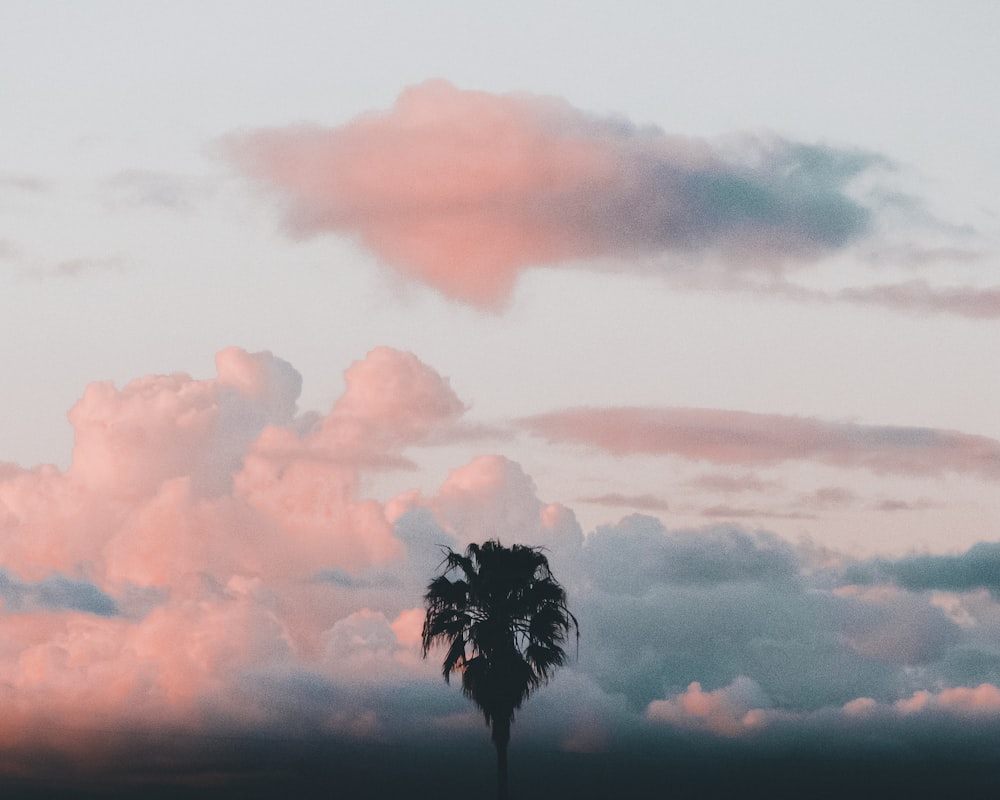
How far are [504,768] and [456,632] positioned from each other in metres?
5.71

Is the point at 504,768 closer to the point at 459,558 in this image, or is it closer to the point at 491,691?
the point at 491,691

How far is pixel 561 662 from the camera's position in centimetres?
7856

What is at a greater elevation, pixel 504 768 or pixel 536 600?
pixel 536 600

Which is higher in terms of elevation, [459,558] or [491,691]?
→ [459,558]

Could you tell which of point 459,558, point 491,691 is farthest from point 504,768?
point 459,558

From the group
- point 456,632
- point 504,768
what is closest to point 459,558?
point 456,632

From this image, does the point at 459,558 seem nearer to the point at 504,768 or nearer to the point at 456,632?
the point at 456,632

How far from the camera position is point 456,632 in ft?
258

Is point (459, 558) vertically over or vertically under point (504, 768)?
over

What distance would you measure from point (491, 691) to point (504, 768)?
2.98 metres

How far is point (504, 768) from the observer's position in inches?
3004

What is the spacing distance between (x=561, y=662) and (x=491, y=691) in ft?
10.5

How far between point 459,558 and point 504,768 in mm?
8466

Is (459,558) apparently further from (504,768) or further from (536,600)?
(504,768)
